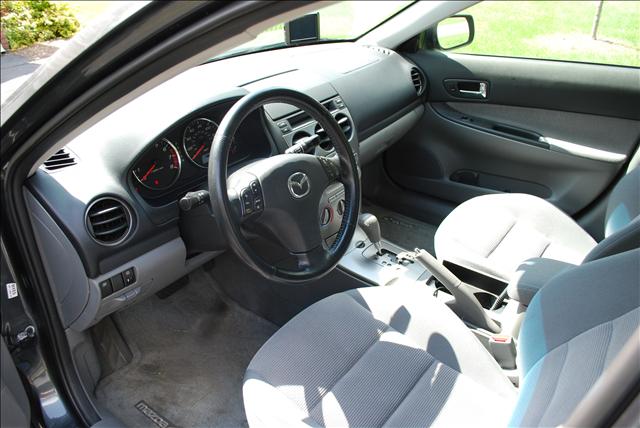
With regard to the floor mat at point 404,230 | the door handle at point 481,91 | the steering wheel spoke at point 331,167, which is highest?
the steering wheel spoke at point 331,167

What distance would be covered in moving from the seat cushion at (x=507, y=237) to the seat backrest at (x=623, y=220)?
0.18m

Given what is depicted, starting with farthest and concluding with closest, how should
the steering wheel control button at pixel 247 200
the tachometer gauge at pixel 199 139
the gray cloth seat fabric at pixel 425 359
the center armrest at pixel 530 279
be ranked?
the tachometer gauge at pixel 199 139 < the center armrest at pixel 530 279 < the steering wheel control button at pixel 247 200 < the gray cloth seat fabric at pixel 425 359

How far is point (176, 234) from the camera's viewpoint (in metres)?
1.81

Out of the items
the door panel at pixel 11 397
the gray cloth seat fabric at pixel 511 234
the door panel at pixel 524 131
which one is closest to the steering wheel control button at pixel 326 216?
the gray cloth seat fabric at pixel 511 234

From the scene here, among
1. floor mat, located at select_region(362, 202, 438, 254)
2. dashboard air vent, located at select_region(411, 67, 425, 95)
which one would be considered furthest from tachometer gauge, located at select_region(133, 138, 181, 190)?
dashboard air vent, located at select_region(411, 67, 425, 95)

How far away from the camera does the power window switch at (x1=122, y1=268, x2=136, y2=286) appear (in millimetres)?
1680

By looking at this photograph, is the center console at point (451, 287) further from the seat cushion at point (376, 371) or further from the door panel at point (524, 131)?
the door panel at point (524, 131)

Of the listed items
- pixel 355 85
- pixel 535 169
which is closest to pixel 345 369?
pixel 355 85

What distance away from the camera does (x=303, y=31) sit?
264 centimetres

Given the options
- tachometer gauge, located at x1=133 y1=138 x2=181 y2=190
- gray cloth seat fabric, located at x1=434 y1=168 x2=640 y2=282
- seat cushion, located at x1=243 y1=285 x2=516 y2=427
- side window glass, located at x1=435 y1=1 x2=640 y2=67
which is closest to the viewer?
seat cushion, located at x1=243 y1=285 x2=516 y2=427

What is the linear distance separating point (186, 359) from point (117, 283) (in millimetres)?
696

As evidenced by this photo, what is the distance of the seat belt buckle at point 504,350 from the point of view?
175 cm

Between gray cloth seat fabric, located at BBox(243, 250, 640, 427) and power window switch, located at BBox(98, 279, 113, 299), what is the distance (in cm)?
50

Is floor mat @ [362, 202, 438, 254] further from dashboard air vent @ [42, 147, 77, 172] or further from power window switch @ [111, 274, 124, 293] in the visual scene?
dashboard air vent @ [42, 147, 77, 172]
